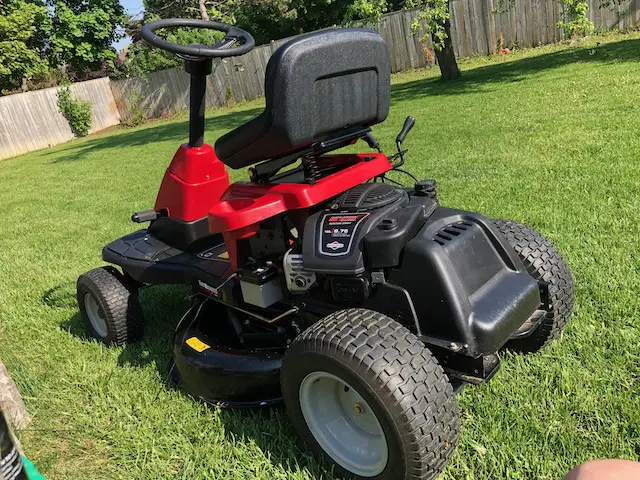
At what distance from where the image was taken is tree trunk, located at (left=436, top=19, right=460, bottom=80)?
1338 cm

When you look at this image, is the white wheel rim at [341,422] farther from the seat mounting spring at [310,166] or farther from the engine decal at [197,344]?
the seat mounting spring at [310,166]

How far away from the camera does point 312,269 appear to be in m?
2.16

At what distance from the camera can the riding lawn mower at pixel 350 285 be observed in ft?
5.99

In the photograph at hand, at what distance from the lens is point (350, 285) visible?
2162 millimetres

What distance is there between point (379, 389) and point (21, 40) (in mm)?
26039

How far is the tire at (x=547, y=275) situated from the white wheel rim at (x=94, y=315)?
8.52 ft

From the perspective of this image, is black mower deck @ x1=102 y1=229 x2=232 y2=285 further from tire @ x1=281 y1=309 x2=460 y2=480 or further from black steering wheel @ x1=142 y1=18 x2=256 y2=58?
black steering wheel @ x1=142 y1=18 x2=256 y2=58

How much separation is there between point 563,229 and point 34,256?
5.08 metres

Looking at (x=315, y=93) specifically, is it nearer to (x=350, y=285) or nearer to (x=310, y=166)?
(x=310, y=166)

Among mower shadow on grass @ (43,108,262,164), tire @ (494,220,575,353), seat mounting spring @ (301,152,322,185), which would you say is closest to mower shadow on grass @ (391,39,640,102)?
mower shadow on grass @ (43,108,262,164)

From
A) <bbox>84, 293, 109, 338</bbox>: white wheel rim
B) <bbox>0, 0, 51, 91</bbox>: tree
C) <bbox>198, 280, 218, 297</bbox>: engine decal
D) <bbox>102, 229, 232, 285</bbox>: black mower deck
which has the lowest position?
<bbox>84, 293, 109, 338</bbox>: white wheel rim

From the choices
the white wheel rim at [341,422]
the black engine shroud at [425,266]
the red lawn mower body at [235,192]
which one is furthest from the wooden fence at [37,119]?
the white wheel rim at [341,422]

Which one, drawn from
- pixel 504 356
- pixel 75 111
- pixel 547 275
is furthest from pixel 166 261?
pixel 75 111

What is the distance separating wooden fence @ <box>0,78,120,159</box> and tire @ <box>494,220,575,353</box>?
818 inches
